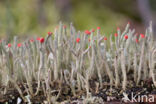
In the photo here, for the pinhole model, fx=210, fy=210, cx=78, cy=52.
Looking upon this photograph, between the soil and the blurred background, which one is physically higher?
the blurred background

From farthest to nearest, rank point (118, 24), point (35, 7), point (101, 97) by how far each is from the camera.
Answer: point (35, 7)
point (118, 24)
point (101, 97)

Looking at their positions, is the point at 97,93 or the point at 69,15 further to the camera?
the point at 69,15

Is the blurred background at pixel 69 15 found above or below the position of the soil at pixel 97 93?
above

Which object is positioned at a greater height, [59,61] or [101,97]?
[59,61]

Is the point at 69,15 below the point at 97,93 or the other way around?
the other way around

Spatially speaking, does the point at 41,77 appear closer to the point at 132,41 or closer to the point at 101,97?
the point at 101,97

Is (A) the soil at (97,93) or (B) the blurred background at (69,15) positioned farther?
(B) the blurred background at (69,15)

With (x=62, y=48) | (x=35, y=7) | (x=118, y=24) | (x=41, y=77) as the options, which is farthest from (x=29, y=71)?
(x=35, y=7)

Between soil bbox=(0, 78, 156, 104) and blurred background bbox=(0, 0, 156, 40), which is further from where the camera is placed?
blurred background bbox=(0, 0, 156, 40)
